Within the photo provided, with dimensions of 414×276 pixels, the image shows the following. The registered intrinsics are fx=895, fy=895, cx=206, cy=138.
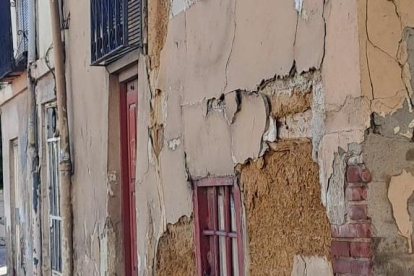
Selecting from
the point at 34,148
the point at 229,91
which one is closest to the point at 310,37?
the point at 229,91

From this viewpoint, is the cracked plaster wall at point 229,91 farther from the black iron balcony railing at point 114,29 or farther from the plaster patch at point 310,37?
the black iron balcony railing at point 114,29

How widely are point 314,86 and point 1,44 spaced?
7.88m

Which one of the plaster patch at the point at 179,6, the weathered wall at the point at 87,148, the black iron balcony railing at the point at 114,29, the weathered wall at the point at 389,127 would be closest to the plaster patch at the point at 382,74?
the weathered wall at the point at 389,127

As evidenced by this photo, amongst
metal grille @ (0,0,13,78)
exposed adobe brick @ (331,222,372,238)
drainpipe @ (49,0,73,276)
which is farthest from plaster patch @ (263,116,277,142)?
metal grille @ (0,0,13,78)

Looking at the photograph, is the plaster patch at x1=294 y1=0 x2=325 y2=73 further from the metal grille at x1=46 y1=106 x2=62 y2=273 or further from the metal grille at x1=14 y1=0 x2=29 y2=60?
the metal grille at x1=14 y1=0 x2=29 y2=60

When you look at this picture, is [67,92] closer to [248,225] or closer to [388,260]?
[248,225]

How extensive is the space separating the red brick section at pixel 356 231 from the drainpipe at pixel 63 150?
15.5ft

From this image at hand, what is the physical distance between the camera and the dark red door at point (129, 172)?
7043mm

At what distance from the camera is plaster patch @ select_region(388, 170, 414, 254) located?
3.63 m

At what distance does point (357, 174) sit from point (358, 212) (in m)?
0.15

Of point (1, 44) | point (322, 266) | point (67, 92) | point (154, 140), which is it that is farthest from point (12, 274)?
point (322, 266)

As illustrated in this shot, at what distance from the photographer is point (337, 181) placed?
3738mm

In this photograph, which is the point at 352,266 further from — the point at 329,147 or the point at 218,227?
the point at 218,227

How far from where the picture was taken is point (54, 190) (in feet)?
30.3
